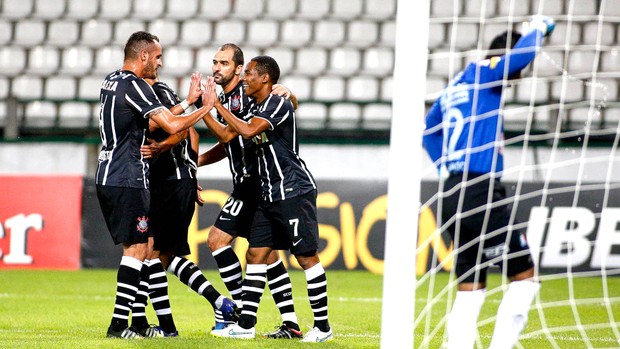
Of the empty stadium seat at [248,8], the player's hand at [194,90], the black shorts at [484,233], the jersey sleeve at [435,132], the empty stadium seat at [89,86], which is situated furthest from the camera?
the empty stadium seat at [248,8]

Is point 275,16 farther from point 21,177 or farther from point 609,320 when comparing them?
point 609,320

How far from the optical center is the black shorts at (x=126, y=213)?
223 inches

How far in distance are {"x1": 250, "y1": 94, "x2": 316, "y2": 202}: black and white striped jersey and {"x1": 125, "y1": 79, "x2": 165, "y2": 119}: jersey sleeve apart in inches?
24.3

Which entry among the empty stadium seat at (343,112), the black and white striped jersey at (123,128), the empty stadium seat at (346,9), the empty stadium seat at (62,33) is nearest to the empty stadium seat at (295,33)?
the empty stadium seat at (346,9)

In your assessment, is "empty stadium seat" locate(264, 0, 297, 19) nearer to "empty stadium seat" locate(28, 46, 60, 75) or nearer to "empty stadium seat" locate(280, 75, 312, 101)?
"empty stadium seat" locate(280, 75, 312, 101)

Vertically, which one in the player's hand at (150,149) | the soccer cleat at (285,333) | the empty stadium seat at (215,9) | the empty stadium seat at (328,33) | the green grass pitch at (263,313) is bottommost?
the green grass pitch at (263,313)

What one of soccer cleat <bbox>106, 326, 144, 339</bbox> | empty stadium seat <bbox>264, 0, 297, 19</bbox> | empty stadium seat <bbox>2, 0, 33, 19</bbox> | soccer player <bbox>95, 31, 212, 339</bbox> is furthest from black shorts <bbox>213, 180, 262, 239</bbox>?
empty stadium seat <bbox>2, 0, 33, 19</bbox>

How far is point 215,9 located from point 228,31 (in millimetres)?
563

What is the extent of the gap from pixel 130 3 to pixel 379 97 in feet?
14.2

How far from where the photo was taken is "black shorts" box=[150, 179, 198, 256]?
6.18 metres

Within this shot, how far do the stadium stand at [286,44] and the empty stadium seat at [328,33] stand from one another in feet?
0.05

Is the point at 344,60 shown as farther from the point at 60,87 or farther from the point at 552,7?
the point at 60,87

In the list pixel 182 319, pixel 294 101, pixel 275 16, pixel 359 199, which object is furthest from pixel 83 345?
pixel 275 16

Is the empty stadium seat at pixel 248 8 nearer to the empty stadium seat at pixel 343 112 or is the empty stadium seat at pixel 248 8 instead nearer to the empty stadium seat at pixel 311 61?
the empty stadium seat at pixel 311 61
